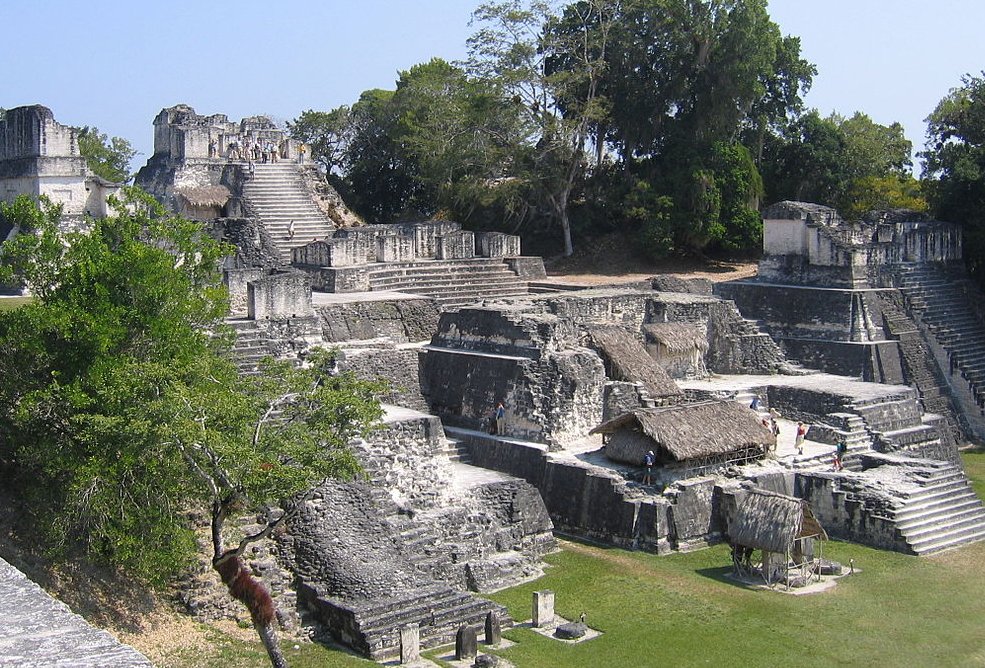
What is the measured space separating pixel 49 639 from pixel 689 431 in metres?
12.9

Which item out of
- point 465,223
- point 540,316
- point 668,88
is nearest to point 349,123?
point 465,223

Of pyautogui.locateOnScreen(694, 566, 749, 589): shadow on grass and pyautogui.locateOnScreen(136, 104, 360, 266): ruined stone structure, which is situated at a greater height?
pyautogui.locateOnScreen(136, 104, 360, 266): ruined stone structure

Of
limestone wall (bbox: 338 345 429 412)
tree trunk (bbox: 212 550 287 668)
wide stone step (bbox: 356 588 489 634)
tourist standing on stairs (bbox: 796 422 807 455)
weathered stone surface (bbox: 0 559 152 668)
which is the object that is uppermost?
weathered stone surface (bbox: 0 559 152 668)

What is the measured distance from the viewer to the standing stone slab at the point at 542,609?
12.7m

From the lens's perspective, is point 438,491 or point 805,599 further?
point 438,491

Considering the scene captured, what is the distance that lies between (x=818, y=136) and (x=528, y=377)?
17192mm

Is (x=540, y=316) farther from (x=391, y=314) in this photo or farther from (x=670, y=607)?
(x=670, y=607)

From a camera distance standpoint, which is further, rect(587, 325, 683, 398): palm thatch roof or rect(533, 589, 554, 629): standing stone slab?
rect(587, 325, 683, 398): palm thatch roof

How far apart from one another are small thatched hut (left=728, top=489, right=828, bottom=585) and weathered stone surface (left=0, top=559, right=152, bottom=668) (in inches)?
428

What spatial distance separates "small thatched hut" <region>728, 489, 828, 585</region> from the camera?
1425 cm

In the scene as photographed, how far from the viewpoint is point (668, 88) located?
30344mm

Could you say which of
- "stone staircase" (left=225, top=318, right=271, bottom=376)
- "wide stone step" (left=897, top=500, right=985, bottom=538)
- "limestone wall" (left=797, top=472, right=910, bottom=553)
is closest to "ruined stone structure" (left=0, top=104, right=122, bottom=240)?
"stone staircase" (left=225, top=318, right=271, bottom=376)

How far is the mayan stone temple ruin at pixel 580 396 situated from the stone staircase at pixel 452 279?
0.06 m

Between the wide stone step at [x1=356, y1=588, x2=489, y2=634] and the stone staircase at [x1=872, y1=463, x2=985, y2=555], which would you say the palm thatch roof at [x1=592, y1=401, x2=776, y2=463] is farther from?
the wide stone step at [x1=356, y1=588, x2=489, y2=634]
